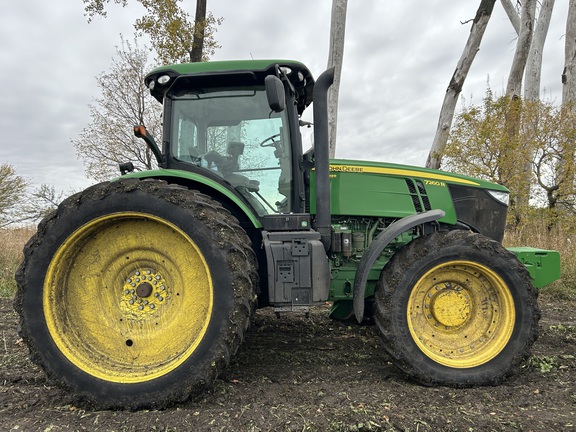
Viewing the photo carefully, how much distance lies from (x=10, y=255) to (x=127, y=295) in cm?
640

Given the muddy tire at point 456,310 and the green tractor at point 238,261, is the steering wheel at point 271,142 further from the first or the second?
the muddy tire at point 456,310

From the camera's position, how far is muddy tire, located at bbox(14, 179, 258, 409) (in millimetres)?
2307

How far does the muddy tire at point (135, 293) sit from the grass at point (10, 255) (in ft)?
14.5

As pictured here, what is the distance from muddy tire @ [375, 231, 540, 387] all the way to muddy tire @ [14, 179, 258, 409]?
103cm

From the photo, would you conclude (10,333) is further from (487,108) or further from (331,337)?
(487,108)

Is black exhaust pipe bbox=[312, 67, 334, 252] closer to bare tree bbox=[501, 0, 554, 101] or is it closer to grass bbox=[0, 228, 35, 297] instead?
grass bbox=[0, 228, 35, 297]

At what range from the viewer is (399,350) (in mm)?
2598

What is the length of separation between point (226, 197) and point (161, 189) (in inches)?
21.9

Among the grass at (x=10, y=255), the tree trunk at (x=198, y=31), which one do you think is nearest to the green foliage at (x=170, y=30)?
the tree trunk at (x=198, y=31)

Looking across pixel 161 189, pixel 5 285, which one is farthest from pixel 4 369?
pixel 5 285

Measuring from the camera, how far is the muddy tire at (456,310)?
2607 millimetres

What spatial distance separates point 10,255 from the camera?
7383 mm

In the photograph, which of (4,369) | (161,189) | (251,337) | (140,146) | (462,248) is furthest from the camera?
(140,146)

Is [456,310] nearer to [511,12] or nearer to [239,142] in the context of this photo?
[239,142]
